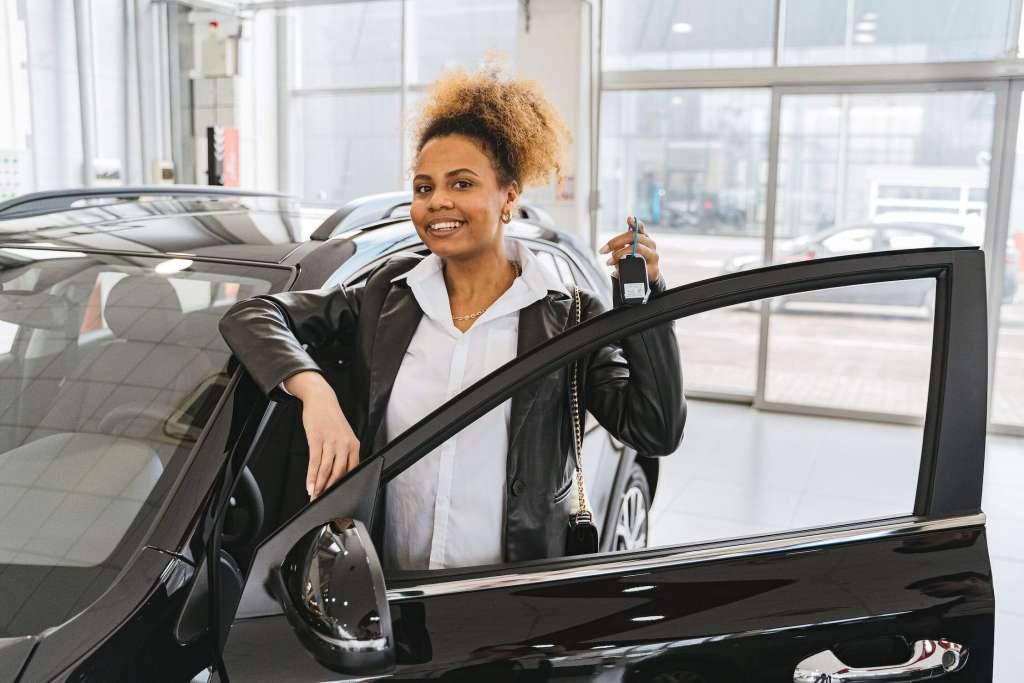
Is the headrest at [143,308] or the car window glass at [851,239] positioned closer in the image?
the headrest at [143,308]

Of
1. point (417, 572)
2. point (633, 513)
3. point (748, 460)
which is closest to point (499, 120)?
point (417, 572)

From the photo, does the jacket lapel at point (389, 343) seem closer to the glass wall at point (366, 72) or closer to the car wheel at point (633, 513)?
the car wheel at point (633, 513)

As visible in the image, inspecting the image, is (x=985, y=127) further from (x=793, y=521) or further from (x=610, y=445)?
(x=610, y=445)

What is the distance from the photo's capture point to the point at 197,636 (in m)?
1.13

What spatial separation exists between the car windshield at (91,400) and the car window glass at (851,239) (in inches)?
193

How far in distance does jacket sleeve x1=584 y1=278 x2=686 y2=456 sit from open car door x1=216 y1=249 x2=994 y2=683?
189mm

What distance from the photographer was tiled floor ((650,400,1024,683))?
3.53 meters

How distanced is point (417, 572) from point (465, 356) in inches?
15.1

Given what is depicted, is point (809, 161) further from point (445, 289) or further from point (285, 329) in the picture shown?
point (285, 329)

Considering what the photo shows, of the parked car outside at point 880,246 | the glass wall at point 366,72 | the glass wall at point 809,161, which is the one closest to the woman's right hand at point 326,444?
the glass wall at point 809,161

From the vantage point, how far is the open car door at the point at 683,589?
1.00 metres

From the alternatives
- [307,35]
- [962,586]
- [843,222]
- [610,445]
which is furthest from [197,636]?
[307,35]

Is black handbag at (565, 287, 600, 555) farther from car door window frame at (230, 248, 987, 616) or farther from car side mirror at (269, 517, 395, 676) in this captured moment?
car side mirror at (269, 517, 395, 676)

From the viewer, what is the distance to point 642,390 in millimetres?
1340
